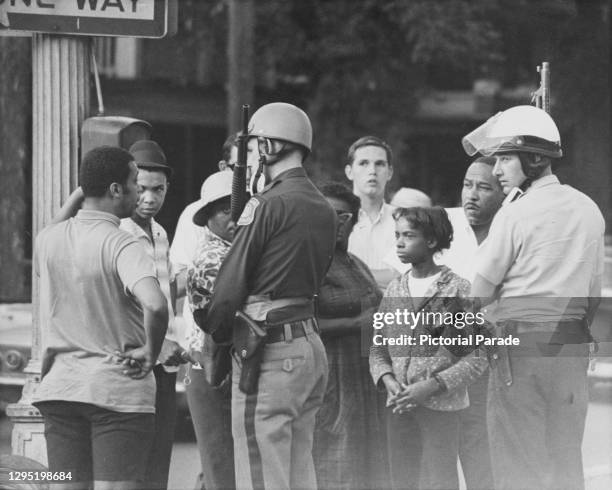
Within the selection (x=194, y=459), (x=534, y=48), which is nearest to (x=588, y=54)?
(x=534, y=48)

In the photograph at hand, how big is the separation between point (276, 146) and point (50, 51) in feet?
4.91

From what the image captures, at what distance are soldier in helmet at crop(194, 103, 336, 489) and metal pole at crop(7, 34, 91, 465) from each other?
3.80ft

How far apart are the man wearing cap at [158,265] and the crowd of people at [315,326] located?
0.01 metres

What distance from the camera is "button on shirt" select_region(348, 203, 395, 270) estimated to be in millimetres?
7727

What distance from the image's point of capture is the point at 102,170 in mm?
5508

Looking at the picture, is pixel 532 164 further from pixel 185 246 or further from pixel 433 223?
pixel 185 246

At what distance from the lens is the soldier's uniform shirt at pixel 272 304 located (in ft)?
18.4

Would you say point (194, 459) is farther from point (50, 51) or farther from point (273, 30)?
point (273, 30)

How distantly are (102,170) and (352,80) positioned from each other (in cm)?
1569

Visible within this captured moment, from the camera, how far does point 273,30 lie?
21.7m

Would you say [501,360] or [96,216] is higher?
[96,216]

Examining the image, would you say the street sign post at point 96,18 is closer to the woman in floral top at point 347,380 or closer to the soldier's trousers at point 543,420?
the woman in floral top at point 347,380

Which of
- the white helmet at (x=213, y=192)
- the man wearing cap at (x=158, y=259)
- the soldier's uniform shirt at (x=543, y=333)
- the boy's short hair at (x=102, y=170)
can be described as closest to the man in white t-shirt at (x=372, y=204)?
the white helmet at (x=213, y=192)

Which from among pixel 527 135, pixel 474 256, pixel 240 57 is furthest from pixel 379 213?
pixel 240 57
